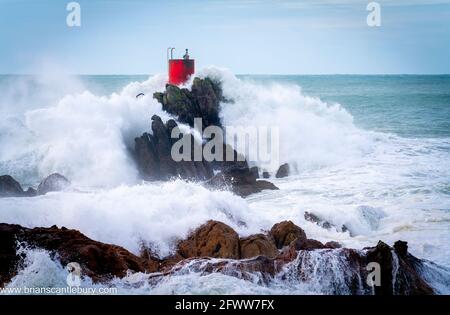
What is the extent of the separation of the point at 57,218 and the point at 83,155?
5.69m

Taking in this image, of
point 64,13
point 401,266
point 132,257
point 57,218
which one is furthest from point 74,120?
point 401,266

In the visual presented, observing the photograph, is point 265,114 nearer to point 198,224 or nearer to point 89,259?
point 198,224

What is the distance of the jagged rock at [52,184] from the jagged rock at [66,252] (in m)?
4.59

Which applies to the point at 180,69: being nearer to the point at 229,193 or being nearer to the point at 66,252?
the point at 229,193

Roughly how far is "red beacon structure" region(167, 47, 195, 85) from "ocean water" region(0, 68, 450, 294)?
0.79 m

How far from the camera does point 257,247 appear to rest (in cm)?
732

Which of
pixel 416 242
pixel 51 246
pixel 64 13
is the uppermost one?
pixel 64 13

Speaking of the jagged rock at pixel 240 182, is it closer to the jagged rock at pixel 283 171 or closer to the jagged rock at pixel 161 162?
the jagged rock at pixel 161 162

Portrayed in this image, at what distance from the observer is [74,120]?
14.4m

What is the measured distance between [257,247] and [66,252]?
7.72 ft

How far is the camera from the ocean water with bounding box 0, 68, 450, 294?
7.66 metres

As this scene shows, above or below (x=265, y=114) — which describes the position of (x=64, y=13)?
above

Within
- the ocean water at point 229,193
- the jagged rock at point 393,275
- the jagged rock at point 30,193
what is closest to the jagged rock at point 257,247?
the ocean water at point 229,193

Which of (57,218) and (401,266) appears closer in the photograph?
(401,266)
